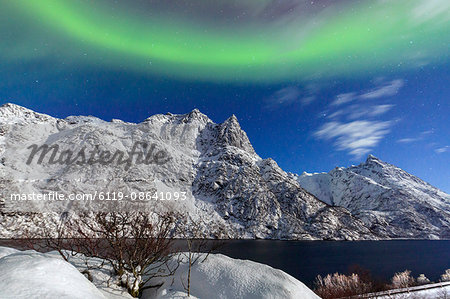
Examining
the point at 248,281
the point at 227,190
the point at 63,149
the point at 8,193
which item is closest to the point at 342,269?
the point at 248,281

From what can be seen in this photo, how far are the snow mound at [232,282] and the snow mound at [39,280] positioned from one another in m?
7.04

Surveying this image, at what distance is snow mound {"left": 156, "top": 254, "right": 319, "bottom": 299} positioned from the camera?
1113 cm

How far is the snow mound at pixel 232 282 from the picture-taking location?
1113 cm

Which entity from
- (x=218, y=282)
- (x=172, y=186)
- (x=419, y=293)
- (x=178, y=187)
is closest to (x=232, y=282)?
(x=218, y=282)

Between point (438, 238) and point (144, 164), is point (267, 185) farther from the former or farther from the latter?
point (438, 238)

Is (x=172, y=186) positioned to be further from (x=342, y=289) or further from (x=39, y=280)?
(x=39, y=280)

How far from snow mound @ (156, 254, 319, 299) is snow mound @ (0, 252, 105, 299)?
7.04m

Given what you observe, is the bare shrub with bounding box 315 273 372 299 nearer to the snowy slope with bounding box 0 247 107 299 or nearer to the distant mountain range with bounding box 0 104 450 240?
the snowy slope with bounding box 0 247 107 299

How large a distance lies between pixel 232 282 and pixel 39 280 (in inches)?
355

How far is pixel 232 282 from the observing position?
11.6 metres

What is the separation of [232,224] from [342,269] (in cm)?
10200

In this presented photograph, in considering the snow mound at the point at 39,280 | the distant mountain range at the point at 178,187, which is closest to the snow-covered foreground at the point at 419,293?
the snow mound at the point at 39,280

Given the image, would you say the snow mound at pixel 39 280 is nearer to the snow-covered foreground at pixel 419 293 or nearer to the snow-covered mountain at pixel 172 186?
the snow-covered foreground at pixel 419 293

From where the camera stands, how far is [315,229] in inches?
6216
